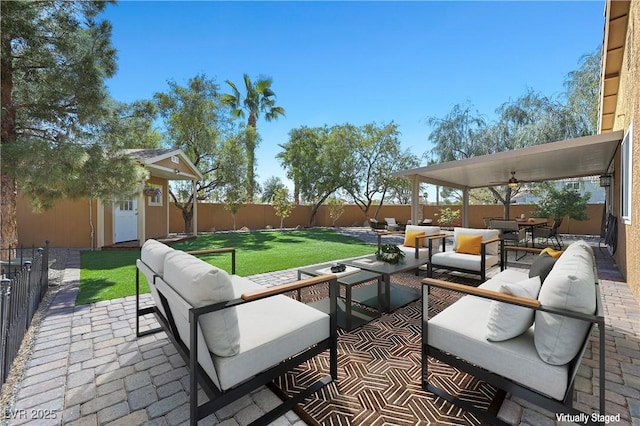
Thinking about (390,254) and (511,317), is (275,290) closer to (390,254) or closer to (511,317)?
(511,317)

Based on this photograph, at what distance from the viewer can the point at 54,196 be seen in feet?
17.1

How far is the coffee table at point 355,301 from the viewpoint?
9.92 feet

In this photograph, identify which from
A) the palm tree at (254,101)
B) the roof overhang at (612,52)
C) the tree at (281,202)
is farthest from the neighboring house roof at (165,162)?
the roof overhang at (612,52)

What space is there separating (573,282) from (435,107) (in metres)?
14.7

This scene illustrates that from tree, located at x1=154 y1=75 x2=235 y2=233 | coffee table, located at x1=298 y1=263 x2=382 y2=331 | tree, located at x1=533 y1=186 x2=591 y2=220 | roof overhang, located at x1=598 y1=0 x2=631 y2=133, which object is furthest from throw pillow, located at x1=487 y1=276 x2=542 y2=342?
tree, located at x1=154 y1=75 x2=235 y2=233

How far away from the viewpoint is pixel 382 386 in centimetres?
205

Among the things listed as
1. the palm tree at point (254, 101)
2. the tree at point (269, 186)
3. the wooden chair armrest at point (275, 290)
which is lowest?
the wooden chair armrest at point (275, 290)

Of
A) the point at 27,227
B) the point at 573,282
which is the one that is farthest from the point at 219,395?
the point at 27,227

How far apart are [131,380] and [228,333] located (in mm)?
→ 1245

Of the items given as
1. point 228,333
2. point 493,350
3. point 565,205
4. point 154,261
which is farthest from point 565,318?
point 565,205

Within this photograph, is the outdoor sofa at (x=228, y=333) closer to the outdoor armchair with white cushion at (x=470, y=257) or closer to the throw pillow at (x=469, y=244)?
the outdoor armchair with white cushion at (x=470, y=257)

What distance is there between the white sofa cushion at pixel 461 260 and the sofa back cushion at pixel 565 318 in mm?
3100

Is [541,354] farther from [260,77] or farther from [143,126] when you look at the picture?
[260,77]

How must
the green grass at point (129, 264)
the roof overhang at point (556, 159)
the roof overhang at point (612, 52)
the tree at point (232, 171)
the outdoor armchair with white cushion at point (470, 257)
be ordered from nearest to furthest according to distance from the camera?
1. the green grass at point (129, 264)
2. the outdoor armchair with white cushion at point (470, 257)
3. the roof overhang at point (612, 52)
4. the roof overhang at point (556, 159)
5. the tree at point (232, 171)
